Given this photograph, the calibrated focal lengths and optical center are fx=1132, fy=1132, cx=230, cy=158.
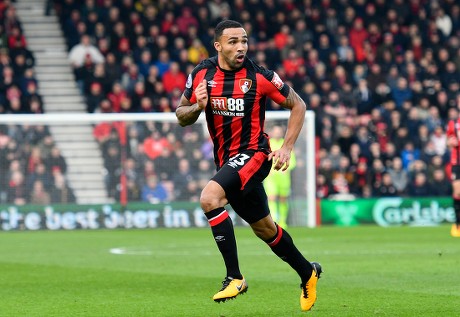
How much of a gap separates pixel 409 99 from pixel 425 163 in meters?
2.79

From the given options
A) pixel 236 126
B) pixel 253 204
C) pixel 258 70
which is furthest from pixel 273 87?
pixel 253 204

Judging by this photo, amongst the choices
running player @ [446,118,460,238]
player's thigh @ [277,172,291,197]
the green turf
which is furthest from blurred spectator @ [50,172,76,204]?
running player @ [446,118,460,238]

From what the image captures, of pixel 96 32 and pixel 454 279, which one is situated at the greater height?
pixel 96 32

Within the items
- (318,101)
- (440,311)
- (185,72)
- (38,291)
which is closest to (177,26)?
(185,72)

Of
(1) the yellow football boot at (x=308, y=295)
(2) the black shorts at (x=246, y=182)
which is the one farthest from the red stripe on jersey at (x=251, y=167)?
(1) the yellow football boot at (x=308, y=295)

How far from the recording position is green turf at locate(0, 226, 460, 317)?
8953 millimetres

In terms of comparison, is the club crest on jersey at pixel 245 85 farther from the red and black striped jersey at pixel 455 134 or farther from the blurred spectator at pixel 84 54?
the blurred spectator at pixel 84 54

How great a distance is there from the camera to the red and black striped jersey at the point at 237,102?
28.5 ft

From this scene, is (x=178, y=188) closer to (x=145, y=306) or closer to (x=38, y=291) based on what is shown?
(x=38, y=291)

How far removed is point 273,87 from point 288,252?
1.29 meters

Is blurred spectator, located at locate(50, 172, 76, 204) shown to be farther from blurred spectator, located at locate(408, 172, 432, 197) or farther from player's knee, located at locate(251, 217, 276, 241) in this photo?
player's knee, located at locate(251, 217, 276, 241)

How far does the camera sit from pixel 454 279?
36.4 ft

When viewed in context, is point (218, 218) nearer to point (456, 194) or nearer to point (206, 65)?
point (206, 65)

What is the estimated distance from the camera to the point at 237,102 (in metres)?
8.68
